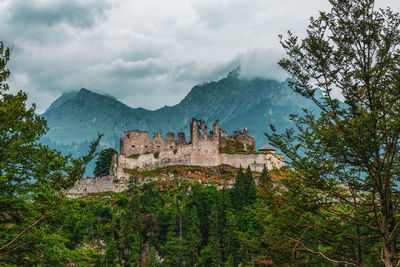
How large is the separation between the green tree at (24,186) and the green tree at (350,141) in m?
8.45

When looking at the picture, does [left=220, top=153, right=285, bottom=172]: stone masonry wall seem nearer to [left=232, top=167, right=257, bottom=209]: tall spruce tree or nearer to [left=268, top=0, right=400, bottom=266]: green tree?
[left=232, top=167, right=257, bottom=209]: tall spruce tree

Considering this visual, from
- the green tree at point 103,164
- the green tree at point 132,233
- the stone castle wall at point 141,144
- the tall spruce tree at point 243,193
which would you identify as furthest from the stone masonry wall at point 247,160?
the green tree at point 132,233

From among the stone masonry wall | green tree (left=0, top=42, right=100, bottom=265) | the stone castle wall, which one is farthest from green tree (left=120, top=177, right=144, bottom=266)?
the stone masonry wall

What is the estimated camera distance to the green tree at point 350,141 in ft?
37.5

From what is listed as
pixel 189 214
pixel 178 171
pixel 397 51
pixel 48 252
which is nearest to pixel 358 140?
pixel 397 51

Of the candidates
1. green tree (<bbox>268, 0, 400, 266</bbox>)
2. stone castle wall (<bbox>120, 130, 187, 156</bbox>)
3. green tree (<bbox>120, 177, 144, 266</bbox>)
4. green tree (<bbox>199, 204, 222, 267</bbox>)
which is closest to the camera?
green tree (<bbox>268, 0, 400, 266</bbox>)

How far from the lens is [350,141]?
37.9ft

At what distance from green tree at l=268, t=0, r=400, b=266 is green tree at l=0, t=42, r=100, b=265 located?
8.45 meters

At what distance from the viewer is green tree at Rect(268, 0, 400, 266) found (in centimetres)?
1142

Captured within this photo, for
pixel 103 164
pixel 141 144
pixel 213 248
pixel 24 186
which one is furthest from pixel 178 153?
pixel 24 186

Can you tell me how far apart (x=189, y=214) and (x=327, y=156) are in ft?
124

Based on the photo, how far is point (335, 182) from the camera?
12.3 meters

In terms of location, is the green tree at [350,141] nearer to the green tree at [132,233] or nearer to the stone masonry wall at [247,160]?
the green tree at [132,233]

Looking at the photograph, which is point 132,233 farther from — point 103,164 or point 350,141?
point 350,141
